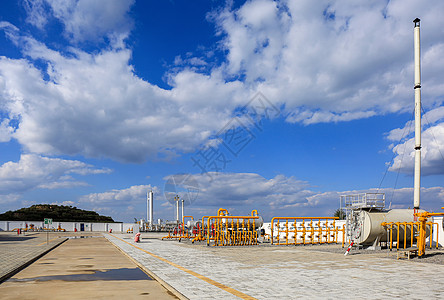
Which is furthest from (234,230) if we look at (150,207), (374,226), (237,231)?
(150,207)

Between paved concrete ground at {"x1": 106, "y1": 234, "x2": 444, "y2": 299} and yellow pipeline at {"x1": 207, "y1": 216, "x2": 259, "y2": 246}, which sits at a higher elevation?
paved concrete ground at {"x1": 106, "y1": 234, "x2": 444, "y2": 299}

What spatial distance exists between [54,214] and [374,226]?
92.9 metres

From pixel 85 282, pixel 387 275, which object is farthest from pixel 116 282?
pixel 387 275

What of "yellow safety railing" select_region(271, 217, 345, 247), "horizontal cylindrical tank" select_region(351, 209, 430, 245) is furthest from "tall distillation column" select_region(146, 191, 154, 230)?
"horizontal cylindrical tank" select_region(351, 209, 430, 245)

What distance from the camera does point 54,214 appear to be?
323 feet

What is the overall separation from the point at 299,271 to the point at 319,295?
178 inches

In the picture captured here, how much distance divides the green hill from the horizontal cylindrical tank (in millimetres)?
85319

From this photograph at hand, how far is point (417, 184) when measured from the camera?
2605 centimetres

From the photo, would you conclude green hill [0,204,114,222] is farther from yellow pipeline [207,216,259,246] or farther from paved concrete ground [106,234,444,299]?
paved concrete ground [106,234,444,299]

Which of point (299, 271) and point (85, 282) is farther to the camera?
point (299, 271)

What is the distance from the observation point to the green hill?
92000 millimetres

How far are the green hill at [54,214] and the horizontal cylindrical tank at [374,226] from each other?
280 ft

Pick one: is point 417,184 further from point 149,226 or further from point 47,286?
point 149,226

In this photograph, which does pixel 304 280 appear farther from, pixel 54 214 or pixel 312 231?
pixel 54 214
